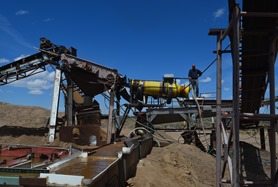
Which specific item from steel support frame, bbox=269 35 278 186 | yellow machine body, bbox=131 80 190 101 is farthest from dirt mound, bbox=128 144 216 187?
yellow machine body, bbox=131 80 190 101

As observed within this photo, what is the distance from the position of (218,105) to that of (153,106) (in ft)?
29.6

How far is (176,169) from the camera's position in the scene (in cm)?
998

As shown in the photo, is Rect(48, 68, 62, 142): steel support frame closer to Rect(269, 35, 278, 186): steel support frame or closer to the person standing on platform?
the person standing on platform

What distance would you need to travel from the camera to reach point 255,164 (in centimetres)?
1250

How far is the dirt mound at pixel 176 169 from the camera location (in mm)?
8164

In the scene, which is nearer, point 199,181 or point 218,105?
point 218,105

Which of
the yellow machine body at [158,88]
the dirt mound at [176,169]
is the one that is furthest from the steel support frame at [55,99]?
the dirt mound at [176,169]

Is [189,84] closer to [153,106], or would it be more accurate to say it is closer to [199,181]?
[153,106]

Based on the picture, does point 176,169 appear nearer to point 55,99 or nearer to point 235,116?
point 235,116

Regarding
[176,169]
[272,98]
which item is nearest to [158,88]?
[176,169]

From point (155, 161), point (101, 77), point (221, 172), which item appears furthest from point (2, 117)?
point (221, 172)

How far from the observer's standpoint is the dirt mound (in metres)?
8.16

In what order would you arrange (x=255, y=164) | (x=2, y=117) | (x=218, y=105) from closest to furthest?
1. (x=218, y=105)
2. (x=255, y=164)
3. (x=2, y=117)

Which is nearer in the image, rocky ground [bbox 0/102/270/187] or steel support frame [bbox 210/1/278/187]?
steel support frame [bbox 210/1/278/187]
